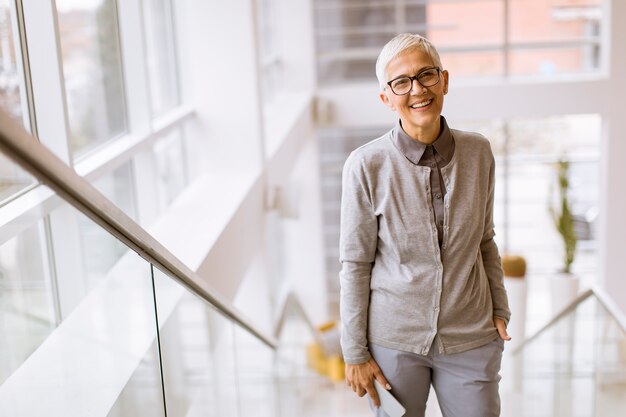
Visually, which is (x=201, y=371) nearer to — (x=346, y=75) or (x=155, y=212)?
(x=155, y=212)

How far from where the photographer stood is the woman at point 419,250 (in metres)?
2.13

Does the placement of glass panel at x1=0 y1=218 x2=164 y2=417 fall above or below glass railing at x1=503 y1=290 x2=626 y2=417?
above

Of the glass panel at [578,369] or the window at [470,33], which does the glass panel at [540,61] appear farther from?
the glass panel at [578,369]

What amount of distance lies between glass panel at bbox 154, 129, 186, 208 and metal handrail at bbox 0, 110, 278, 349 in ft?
9.31

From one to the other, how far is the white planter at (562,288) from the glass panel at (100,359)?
7367mm

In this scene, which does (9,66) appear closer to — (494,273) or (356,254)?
(356,254)

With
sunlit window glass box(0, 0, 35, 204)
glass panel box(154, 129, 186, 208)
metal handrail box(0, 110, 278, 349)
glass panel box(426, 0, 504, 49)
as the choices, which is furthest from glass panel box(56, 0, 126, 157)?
glass panel box(426, 0, 504, 49)

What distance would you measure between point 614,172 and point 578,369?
6.22m

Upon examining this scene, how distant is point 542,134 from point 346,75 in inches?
99.8

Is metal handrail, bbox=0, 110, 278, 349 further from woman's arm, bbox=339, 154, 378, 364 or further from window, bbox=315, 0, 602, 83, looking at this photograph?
window, bbox=315, 0, 602, 83

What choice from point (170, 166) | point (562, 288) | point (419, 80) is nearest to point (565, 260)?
point (562, 288)

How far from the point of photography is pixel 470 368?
2203 mm

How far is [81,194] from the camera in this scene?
60.2 inches

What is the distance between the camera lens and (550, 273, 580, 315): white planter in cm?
884
